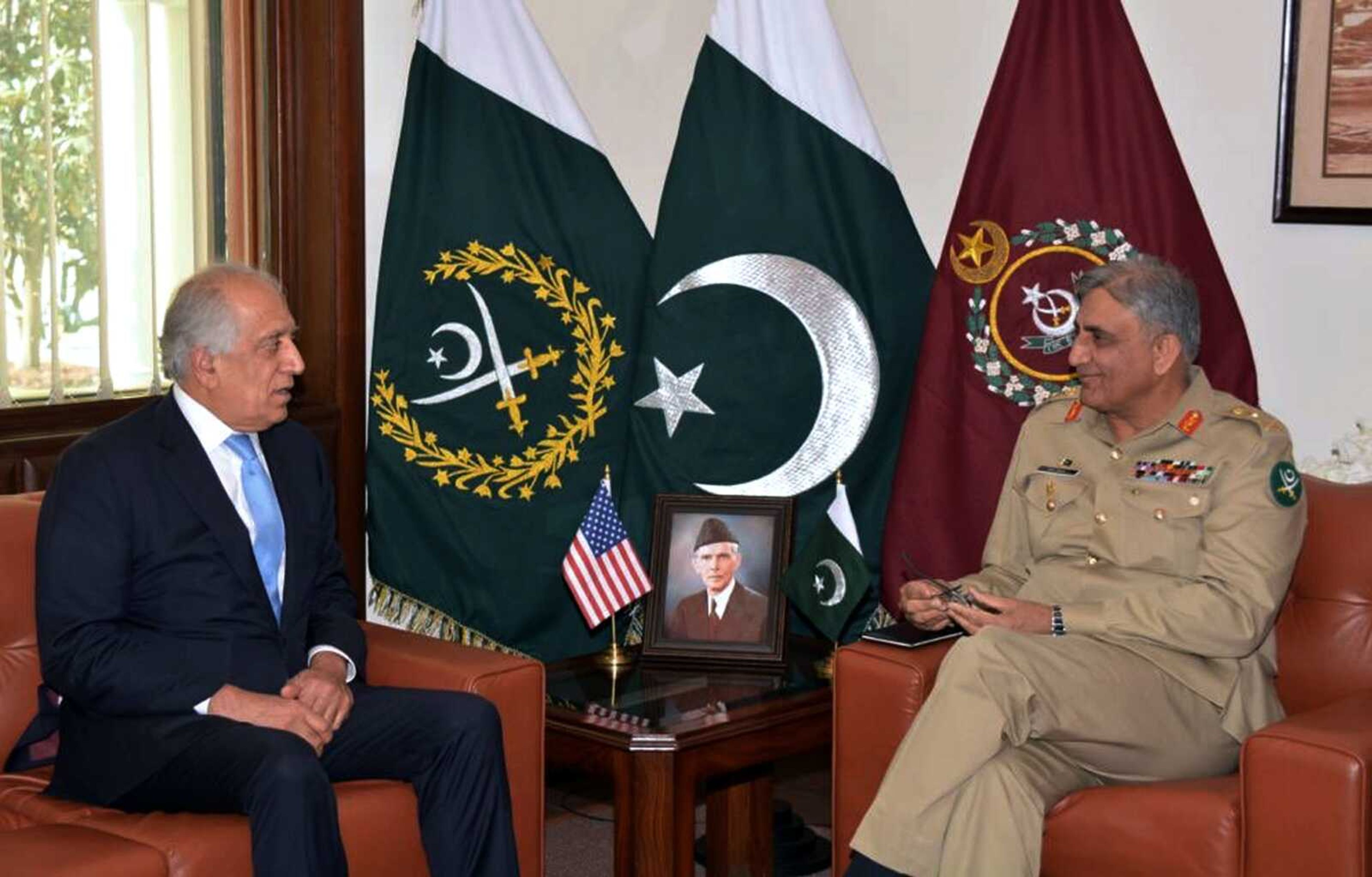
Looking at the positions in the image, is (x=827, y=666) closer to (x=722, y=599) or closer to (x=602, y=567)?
(x=722, y=599)

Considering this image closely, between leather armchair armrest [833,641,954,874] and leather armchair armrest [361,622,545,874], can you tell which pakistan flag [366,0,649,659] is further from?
leather armchair armrest [833,641,954,874]

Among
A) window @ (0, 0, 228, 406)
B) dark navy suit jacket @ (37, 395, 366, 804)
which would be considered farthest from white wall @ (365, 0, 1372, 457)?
dark navy suit jacket @ (37, 395, 366, 804)

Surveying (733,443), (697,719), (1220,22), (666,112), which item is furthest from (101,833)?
(1220,22)

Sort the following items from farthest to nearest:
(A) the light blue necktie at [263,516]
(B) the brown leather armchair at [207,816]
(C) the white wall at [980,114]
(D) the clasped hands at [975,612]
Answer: (C) the white wall at [980,114], (D) the clasped hands at [975,612], (A) the light blue necktie at [263,516], (B) the brown leather armchair at [207,816]

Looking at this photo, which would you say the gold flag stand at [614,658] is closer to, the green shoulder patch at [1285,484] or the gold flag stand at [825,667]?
the gold flag stand at [825,667]

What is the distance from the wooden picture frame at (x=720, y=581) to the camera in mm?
3480

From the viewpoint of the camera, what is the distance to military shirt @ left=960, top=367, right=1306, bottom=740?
116 inches

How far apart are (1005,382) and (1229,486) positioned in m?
0.84

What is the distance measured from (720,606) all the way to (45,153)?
1.59 metres

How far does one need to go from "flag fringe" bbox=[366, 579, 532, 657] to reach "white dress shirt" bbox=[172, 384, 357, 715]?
0.93 metres

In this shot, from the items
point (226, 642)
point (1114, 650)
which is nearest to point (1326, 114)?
point (1114, 650)

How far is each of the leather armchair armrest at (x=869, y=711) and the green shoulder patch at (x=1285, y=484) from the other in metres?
0.63

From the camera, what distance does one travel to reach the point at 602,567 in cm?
344

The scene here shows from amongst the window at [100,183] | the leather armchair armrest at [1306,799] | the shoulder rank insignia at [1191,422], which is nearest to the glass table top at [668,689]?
the shoulder rank insignia at [1191,422]
